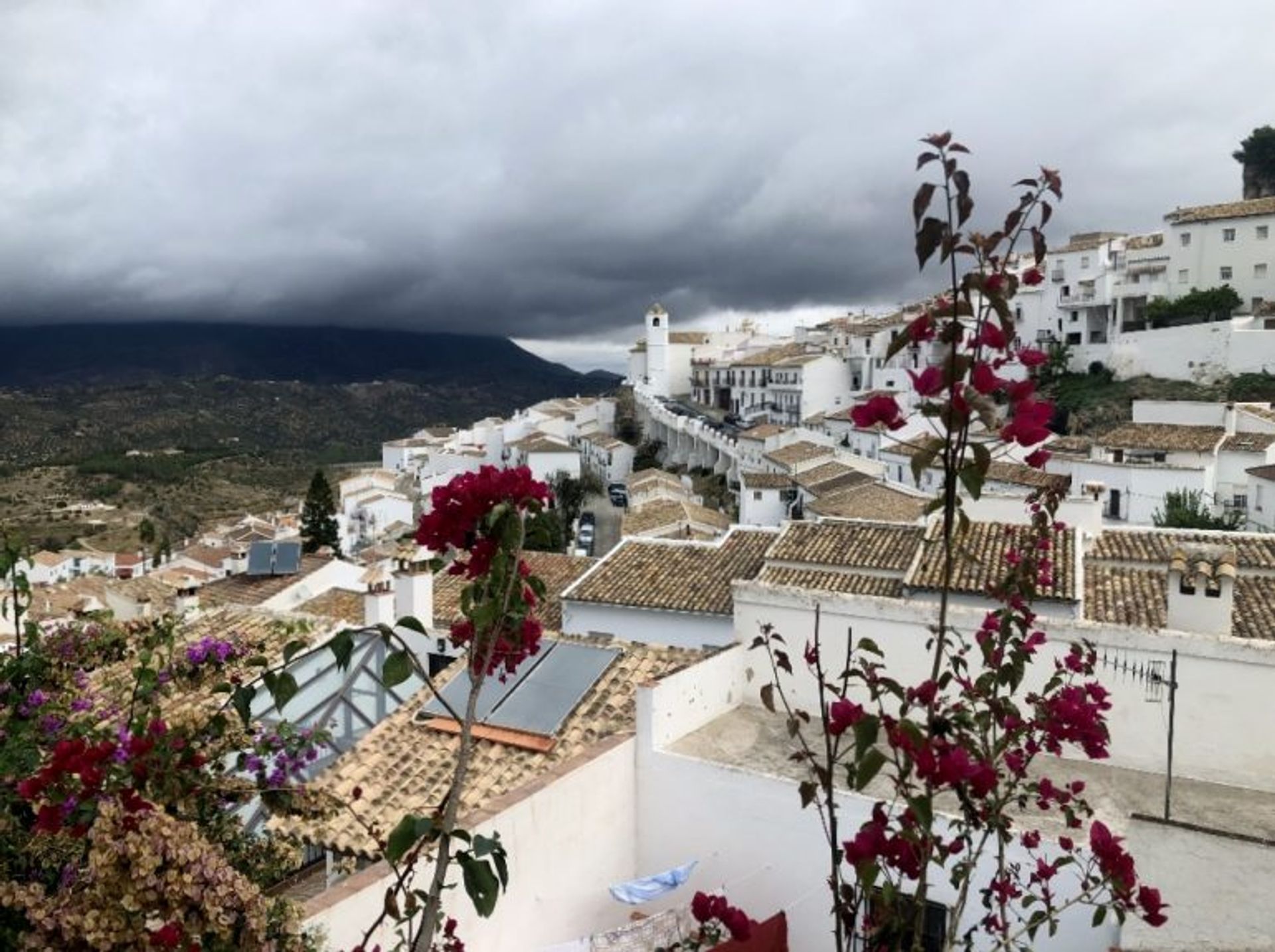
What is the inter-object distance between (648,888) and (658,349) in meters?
78.5

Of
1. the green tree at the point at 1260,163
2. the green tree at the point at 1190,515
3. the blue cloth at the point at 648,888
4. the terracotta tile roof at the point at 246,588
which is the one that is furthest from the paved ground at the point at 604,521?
the green tree at the point at 1260,163

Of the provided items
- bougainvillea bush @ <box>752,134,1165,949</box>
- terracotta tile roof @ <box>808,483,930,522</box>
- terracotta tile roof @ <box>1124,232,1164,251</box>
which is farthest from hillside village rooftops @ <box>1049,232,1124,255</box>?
bougainvillea bush @ <box>752,134,1165,949</box>

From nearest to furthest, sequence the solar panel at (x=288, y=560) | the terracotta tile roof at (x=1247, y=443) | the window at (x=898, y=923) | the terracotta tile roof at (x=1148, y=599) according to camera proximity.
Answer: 1. the window at (x=898, y=923)
2. the terracotta tile roof at (x=1148, y=599)
3. the solar panel at (x=288, y=560)
4. the terracotta tile roof at (x=1247, y=443)

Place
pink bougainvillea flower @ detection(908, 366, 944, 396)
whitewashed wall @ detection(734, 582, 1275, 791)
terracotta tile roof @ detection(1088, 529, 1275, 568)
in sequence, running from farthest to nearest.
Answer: terracotta tile roof @ detection(1088, 529, 1275, 568) < whitewashed wall @ detection(734, 582, 1275, 791) < pink bougainvillea flower @ detection(908, 366, 944, 396)

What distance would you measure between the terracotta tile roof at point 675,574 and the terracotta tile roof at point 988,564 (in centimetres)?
378

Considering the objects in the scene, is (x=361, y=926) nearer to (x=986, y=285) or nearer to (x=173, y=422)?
(x=986, y=285)

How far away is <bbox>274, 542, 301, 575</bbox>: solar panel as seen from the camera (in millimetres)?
21625

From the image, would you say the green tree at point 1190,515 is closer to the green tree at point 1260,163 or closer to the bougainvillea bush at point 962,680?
the bougainvillea bush at point 962,680

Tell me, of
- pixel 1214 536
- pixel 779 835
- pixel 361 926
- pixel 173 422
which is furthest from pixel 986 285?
pixel 173 422

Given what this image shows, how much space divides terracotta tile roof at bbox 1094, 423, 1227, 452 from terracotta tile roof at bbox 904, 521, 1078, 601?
22.2 metres

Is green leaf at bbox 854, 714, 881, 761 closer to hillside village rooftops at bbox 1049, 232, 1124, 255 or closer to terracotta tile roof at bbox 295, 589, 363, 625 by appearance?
terracotta tile roof at bbox 295, 589, 363, 625

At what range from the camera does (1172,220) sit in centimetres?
5031

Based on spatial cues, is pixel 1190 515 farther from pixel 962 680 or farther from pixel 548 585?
pixel 962 680

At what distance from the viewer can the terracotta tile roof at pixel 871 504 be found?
28328 mm
